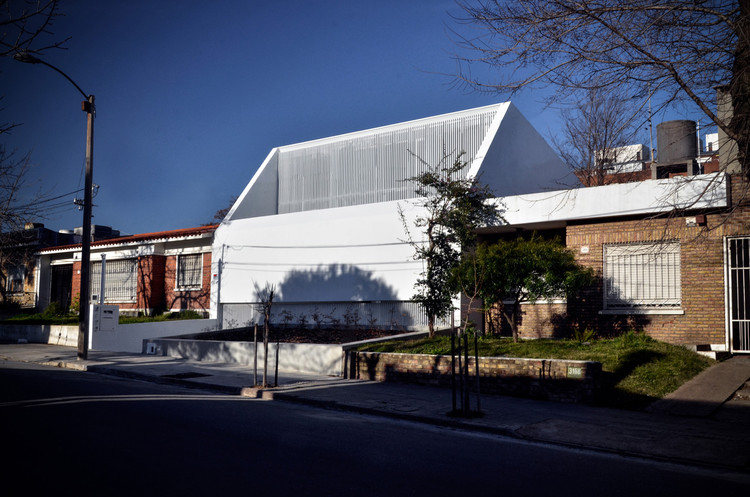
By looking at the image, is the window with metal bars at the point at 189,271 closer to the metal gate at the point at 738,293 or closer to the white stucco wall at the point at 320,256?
the white stucco wall at the point at 320,256

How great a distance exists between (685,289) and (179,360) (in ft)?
46.4

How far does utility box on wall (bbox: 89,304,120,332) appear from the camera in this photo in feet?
72.0

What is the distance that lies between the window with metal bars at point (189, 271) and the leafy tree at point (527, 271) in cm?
1475

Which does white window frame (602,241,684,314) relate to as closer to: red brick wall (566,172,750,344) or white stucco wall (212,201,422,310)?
red brick wall (566,172,750,344)

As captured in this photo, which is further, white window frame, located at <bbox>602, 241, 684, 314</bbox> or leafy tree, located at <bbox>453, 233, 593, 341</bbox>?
white window frame, located at <bbox>602, 241, 684, 314</bbox>

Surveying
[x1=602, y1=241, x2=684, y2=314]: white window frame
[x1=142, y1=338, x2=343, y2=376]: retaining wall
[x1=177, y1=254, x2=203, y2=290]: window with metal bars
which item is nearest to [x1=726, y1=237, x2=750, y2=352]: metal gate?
[x1=602, y1=241, x2=684, y2=314]: white window frame

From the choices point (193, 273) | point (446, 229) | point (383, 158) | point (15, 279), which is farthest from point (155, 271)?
point (446, 229)

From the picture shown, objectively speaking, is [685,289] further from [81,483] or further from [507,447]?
[81,483]

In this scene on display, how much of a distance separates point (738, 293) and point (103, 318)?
791 inches

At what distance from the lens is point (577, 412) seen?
9984 millimetres

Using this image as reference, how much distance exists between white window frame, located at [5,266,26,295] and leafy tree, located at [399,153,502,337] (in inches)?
1003

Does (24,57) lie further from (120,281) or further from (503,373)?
(120,281)

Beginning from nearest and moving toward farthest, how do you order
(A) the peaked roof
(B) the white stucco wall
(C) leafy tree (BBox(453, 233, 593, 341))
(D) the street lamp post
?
1. (C) leafy tree (BBox(453, 233, 593, 341))
2. (D) the street lamp post
3. (B) the white stucco wall
4. (A) the peaked roof

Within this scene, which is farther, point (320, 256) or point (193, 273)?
point (193, 273)
